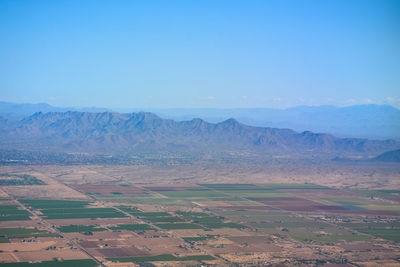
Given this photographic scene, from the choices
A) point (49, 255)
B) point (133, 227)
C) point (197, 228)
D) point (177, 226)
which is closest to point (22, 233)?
point (49, 255)

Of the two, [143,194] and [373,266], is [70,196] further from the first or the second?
[373,266]

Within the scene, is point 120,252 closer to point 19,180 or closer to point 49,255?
point 49,255

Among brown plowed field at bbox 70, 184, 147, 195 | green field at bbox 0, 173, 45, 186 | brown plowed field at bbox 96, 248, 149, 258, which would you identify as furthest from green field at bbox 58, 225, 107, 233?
green field at bbox 0, 173, 45, 186

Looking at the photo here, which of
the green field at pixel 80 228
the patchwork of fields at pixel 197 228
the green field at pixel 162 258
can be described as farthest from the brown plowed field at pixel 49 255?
the green field at pixel 80 228

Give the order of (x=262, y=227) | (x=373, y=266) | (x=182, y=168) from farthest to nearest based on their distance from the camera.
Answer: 1. (x=182, y=168)
2. (x=262, y=227)
3. (x=373, y=266)

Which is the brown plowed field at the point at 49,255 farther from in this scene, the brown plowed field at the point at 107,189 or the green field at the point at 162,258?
the brown plowed field at the point at 107,189

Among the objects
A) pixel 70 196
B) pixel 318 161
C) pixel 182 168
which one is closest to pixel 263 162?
pixel 318 161

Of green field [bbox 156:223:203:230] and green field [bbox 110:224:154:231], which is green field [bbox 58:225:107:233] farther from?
green field [bbox 156:223:203:230]

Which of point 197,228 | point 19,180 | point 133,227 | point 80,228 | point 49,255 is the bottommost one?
point 49,255
